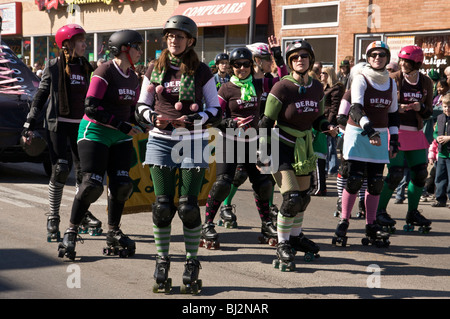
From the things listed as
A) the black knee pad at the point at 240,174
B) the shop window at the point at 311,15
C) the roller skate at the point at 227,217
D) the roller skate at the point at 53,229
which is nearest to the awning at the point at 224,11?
the shop window at the point at 311,15

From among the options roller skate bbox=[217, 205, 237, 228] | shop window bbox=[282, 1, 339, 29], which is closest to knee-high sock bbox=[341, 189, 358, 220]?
roller skate bbox=[217, 205, 237, 228]

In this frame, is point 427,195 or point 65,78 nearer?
point 65,78

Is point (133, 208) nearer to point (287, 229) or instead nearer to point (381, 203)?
point (287, 229)

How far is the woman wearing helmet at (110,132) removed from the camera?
5.90 metres

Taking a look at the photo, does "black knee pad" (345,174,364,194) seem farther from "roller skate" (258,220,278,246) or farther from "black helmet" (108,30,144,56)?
"black helmet" (108,30,144,56)

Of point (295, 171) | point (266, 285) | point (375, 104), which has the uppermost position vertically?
point (375, 104)

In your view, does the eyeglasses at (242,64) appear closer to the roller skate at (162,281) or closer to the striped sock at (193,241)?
the striped sock at (193,241)

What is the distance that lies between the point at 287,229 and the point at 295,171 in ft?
1.70

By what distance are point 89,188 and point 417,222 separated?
399cm

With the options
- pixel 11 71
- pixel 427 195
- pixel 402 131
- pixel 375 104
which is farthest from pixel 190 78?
pixel 11 71

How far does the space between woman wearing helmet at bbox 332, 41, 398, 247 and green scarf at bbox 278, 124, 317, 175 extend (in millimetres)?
797

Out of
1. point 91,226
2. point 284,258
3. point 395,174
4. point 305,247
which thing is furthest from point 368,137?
point 91,226

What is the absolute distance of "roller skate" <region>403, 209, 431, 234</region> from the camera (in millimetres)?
7871

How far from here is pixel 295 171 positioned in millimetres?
6078
